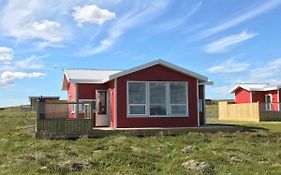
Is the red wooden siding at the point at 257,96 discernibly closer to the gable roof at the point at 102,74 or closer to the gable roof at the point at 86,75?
the gable roof at the point at 102,74

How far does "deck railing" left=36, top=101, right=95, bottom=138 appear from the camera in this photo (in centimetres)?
2125

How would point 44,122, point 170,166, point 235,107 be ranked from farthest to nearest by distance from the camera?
point 235,107 < point 44,122 < point 170,166

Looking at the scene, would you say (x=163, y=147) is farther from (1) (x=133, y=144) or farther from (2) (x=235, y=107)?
(2) (x=235, y=107)

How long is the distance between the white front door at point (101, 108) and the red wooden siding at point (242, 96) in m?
20.6

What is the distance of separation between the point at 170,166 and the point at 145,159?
1303 mm

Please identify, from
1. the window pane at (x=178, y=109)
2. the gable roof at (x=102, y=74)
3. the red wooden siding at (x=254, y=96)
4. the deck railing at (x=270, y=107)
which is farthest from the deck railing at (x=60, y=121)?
the red wooden siding at (x=254, y=96)

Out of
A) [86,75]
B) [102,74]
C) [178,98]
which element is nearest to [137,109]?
[178,98]

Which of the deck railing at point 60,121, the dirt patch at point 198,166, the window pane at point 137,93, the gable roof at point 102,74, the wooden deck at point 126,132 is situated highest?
the gable roof at point 102,74

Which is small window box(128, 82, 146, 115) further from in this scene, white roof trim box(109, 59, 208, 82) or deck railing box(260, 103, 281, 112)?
deck railing box(260, 103, 281, 112)

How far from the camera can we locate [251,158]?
1411 cm

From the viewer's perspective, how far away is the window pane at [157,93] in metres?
25.0

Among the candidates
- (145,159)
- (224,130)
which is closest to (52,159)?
(145,159)

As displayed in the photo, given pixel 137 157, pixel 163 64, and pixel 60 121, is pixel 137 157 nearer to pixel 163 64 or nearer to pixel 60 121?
pixel 60 121

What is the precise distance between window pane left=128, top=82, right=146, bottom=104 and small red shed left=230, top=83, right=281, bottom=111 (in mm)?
16591
